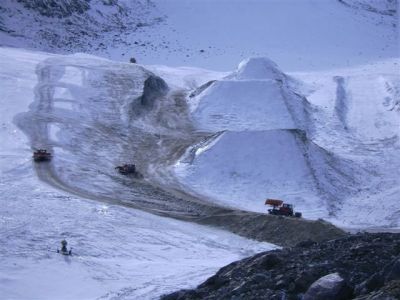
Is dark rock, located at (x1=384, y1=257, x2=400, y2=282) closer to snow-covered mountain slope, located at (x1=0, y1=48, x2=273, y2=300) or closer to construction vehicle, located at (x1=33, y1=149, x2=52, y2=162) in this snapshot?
snow-covered mountain slope, located at (x1=0, y1=48, x2=273, y2=300)

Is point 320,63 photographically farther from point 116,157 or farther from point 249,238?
point 249,238

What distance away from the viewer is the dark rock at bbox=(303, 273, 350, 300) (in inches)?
521

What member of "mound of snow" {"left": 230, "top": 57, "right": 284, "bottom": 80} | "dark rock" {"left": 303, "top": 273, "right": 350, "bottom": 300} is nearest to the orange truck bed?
"dark rock" {"left": 303, "top": 273, "right": 350, "bottom": 300}

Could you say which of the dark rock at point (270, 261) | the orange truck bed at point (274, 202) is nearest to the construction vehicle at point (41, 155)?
the orange truck bed at point (274, 202)

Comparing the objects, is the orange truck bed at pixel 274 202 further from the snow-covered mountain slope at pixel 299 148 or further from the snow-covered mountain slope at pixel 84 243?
the snow-covered mountain slope at pixel 84 243

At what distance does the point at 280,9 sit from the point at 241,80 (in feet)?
108

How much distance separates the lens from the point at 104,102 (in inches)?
1825

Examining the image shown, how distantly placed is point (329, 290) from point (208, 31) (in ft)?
202

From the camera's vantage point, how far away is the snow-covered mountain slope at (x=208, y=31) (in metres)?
65.6

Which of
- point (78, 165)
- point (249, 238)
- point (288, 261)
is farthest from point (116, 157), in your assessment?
point (288, 261)

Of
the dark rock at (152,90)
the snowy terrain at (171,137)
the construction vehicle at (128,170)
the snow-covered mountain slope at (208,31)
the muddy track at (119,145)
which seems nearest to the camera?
the snowy terrain at (171,137)

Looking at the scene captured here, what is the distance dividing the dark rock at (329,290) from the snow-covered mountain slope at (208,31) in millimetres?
50786

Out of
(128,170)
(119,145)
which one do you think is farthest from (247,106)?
(128,170)

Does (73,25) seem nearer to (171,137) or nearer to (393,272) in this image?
(171,137)
